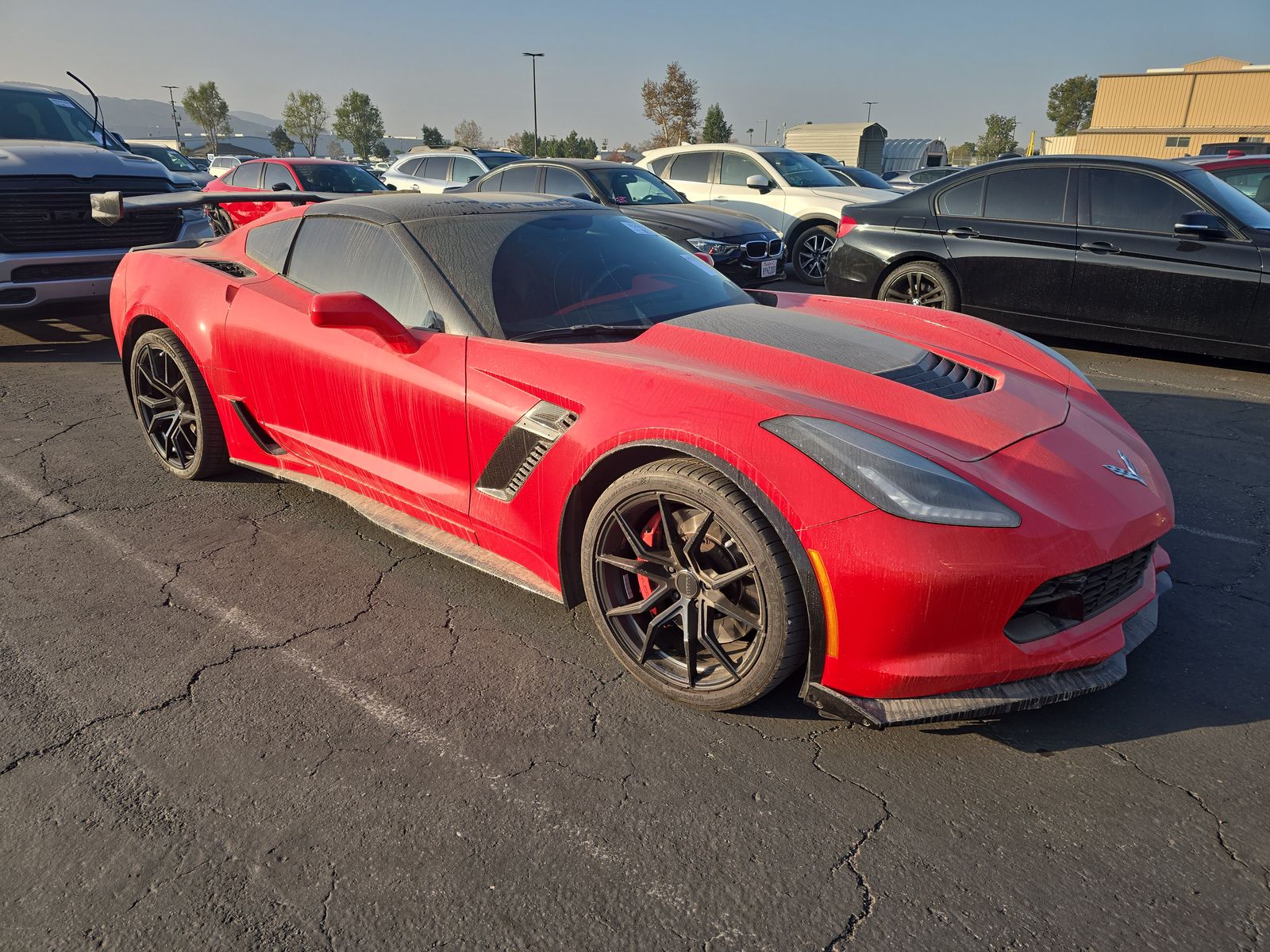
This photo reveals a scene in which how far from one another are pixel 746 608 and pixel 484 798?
2.81ft

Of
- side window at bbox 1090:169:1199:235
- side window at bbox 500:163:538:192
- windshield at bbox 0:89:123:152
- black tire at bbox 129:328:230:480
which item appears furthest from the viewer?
side window at bbox 500:163:538:192

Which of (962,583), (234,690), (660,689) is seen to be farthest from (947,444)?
(234,690)

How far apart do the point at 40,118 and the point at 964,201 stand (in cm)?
828

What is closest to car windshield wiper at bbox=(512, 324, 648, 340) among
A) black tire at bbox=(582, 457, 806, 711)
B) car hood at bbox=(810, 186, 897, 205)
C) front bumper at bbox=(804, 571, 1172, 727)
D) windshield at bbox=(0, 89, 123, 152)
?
black tire at bbox=(582, 457, 806, 711)

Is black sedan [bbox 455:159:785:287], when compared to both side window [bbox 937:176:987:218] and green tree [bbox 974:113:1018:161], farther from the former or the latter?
green tree [bbox 974:113:1018:161]

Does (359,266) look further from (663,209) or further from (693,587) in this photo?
(663,209)

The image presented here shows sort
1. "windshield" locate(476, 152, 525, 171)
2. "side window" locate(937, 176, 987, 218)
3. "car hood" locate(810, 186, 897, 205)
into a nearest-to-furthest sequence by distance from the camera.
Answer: "side window" locate(937, 176, 987, 218) → "car hood" locate(810, 186, 897, 205) → "windshield" locate(476, 152, 525, 171)

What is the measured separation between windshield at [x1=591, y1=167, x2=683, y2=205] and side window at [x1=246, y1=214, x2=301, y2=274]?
6128 millimetres

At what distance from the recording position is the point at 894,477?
225 centimetres

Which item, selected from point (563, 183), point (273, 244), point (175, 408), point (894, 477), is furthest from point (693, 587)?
point (563, 183)

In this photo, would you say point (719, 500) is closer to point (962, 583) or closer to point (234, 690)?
point (962, 583)

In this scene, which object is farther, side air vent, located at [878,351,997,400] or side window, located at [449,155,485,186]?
side window, located at [449,155,485,186]

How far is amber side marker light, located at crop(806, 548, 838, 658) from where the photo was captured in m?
2.23

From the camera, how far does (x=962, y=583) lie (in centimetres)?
216
